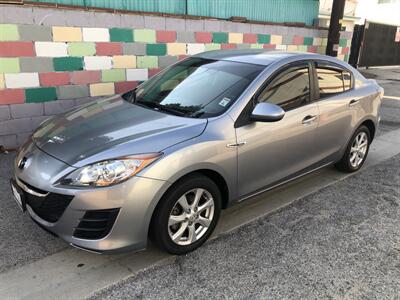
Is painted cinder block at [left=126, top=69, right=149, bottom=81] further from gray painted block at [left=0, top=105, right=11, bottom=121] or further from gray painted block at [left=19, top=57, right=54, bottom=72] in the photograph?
gray painted block at [left=0, top=105, right=11, bottom=121]

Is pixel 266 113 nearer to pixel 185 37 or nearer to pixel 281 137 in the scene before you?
pixel 281 137

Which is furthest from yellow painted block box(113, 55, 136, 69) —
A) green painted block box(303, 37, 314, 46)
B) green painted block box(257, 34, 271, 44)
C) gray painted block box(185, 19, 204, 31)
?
green painted block box(303, 37, 314, 46)

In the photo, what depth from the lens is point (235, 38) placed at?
7.71m

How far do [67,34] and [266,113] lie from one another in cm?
358

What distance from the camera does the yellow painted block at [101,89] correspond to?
6.00m

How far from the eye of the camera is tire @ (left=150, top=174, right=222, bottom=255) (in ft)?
9.34

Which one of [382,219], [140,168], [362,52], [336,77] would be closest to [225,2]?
[336,77]

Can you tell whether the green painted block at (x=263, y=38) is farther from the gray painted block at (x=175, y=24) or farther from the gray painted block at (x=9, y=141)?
the gray painted block at (x=9, y=141)

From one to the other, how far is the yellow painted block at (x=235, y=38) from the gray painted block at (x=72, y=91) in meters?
3.14

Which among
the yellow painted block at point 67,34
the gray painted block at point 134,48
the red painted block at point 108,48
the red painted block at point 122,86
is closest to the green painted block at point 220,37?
the gray painted block at point 134,48

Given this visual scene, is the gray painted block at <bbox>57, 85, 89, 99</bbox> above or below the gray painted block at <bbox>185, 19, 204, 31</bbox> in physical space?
below

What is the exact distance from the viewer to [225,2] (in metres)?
7.54

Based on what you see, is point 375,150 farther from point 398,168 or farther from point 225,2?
point 225,2

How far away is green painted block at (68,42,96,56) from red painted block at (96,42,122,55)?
0.08m
